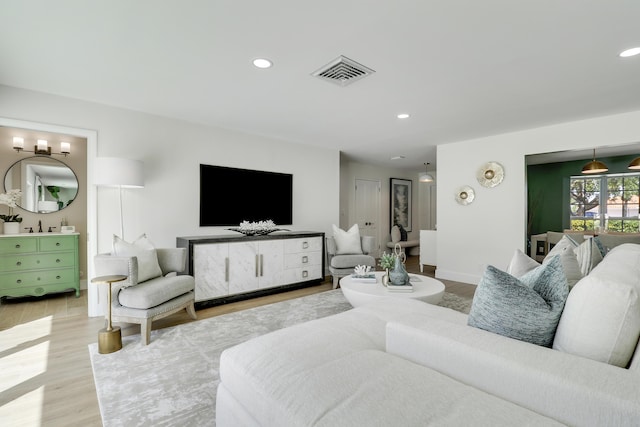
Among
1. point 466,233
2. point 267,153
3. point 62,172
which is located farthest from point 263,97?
point 466,233

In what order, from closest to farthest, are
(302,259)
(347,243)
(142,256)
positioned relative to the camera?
(142,256)
(302,259)
(347,243)

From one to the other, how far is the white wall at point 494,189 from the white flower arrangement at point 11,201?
6.35 m

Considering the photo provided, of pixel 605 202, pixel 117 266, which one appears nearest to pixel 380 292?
pixel 117 266

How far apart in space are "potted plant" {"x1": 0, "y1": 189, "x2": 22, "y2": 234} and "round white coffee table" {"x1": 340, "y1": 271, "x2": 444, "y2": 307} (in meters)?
4.33

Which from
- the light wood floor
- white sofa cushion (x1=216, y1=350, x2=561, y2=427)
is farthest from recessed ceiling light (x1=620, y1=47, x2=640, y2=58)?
the light wood floor

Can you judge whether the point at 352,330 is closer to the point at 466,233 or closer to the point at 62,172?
the point at 466,233

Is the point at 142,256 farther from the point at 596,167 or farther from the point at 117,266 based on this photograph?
the point at 596,167

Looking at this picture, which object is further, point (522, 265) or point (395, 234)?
point (395, 234)

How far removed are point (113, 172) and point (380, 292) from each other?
9.61 ft

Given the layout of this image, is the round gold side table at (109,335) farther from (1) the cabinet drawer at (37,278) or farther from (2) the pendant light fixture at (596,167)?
(2) the pendant light fixture at (596,167)

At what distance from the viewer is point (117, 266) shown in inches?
105

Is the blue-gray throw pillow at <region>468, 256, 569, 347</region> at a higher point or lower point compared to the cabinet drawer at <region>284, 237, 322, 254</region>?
higher

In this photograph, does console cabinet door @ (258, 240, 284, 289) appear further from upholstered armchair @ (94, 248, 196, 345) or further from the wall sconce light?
the wall sconce light

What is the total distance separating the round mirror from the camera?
4168 mm
